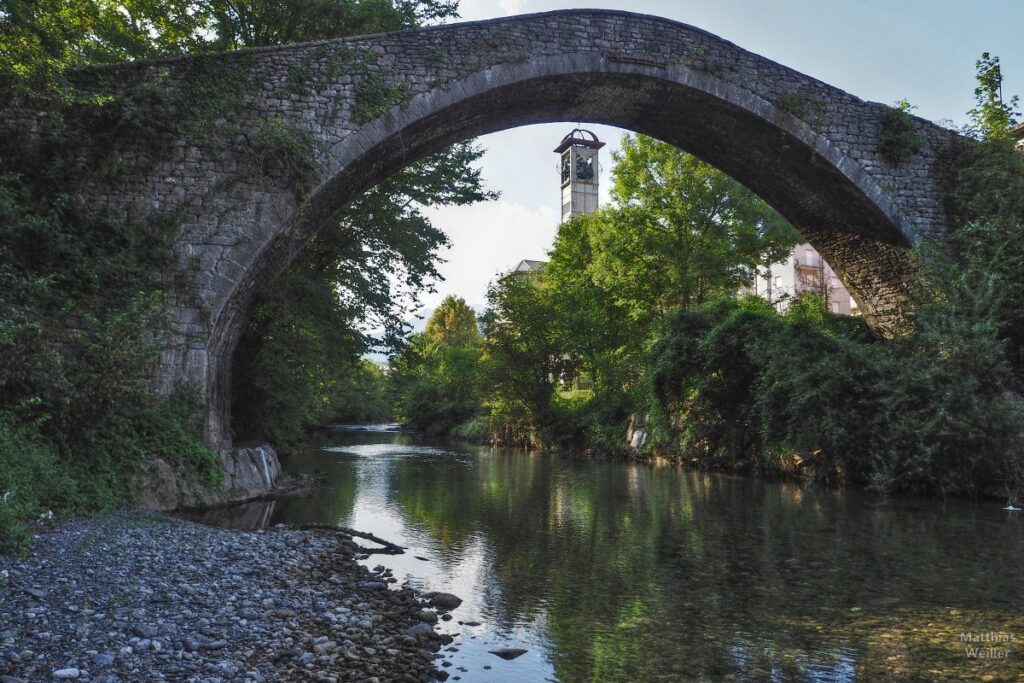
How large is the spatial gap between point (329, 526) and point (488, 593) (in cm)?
296

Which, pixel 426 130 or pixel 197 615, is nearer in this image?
pixel 197 615

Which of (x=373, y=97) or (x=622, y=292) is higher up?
(x=373, y=97)

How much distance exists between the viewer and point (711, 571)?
5812mm

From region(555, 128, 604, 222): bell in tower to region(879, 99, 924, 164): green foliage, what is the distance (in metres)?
43.9

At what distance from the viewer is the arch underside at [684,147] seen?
1037 centimetres

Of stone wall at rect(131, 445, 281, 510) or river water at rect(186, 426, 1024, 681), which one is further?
stone wall at rect(131, 445, 281, 510)

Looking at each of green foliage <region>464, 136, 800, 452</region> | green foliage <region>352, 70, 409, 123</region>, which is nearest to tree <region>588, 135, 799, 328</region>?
green foliage <region>464, 136, 800, 452</region>

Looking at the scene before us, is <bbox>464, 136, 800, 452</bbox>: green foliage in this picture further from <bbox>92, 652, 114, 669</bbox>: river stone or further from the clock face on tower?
the clock face on tower

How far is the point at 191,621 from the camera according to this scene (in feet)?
12.3

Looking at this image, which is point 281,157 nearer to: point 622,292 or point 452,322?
point 622,292

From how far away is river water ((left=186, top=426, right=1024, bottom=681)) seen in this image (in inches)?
148

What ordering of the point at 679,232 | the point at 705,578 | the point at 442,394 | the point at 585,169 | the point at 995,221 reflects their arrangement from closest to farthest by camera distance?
the point at 705,578 → the point at 995,221 → the point at 679,232 → the point at 442,394 → the point at 585,169

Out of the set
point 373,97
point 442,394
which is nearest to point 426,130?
point 373,97

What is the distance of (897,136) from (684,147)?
3.84 meters
